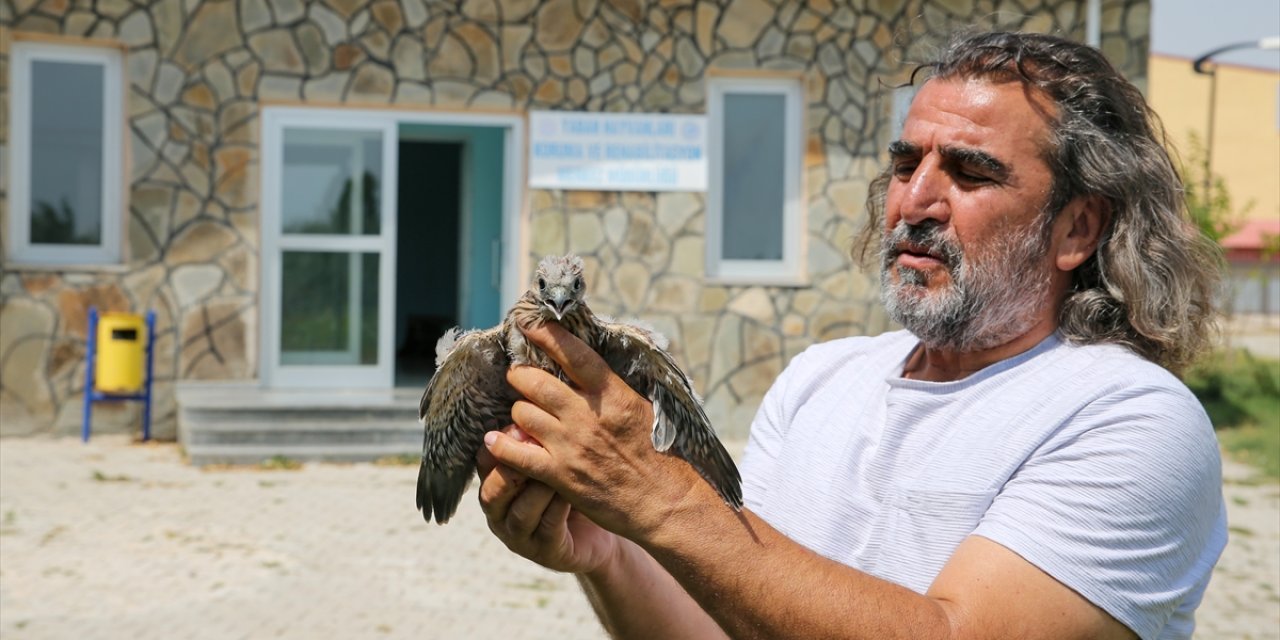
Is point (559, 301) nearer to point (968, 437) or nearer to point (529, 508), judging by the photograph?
point (529, 508)

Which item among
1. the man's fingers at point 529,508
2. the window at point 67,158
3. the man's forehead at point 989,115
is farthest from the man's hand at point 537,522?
the window at point 67,158

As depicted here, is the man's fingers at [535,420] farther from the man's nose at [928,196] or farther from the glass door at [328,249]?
the glass door at [328,249]

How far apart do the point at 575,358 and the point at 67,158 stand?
9403mm

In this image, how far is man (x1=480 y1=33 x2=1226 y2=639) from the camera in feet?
6.38

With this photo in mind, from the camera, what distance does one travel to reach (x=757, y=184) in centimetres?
1110

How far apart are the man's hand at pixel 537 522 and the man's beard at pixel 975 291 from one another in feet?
2.33

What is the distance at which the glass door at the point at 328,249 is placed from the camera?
10414 millimetres

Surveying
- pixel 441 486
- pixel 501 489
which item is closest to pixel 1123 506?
pixel 501 489

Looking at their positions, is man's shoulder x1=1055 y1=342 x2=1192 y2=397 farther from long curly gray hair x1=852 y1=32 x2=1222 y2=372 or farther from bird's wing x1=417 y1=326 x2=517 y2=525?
bird's wing x1=417 y1=326 x2=517 y2=525

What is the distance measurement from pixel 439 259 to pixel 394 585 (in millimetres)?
10286

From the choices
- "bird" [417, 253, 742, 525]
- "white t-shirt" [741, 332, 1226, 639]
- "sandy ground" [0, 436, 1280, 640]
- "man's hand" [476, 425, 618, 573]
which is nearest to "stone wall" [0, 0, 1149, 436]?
"sandy ground" [0, 436, 1280, 640]

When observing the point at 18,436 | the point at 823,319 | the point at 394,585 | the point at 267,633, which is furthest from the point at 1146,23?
the point at 18,436

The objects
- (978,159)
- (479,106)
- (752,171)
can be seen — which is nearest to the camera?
(978,159)

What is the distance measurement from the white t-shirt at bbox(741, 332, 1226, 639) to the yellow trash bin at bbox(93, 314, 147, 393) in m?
8.26
